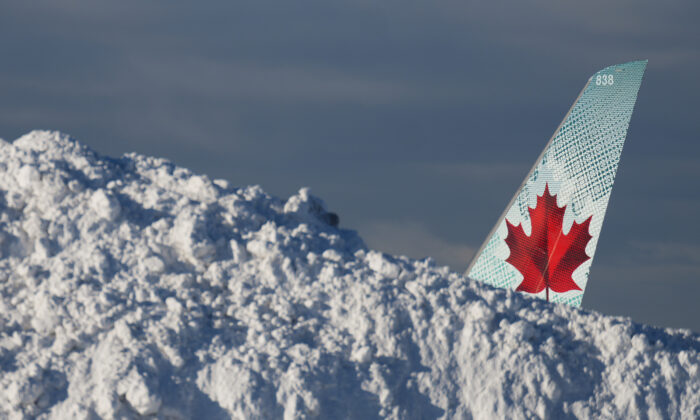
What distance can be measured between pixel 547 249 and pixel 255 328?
710cm

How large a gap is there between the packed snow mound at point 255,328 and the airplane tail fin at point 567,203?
14.6 ft

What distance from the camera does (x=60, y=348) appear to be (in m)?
8.66

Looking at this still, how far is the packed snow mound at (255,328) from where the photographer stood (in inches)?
333

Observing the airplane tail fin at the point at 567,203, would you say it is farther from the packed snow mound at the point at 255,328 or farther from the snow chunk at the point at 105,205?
the snow chunk at the point at 105,205

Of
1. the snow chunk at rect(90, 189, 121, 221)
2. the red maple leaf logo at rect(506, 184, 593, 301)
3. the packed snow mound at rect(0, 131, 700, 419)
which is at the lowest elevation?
the packed snow mound at rect(0, 131, 700, 419)

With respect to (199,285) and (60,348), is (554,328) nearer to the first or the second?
(199,285)

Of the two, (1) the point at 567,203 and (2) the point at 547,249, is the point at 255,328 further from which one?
(1) the point at 567,203

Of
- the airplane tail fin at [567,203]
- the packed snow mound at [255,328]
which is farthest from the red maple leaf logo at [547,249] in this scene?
the packed snow mound at [255,328]

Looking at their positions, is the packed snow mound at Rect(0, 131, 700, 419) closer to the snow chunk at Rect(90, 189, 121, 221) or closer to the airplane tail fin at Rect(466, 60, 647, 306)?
the snow chunk at Rect(90, 189, 121, 221)

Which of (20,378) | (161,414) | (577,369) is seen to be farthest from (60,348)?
(577,369)

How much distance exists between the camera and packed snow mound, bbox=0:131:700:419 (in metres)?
8.47

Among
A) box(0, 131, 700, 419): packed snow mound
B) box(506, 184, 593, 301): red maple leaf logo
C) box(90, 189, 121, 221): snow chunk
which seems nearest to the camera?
box(0, 131, 700, 419): packed snow mound

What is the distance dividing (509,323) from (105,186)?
4.17 metres

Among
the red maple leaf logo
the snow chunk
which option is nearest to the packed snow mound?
the snow chunk
